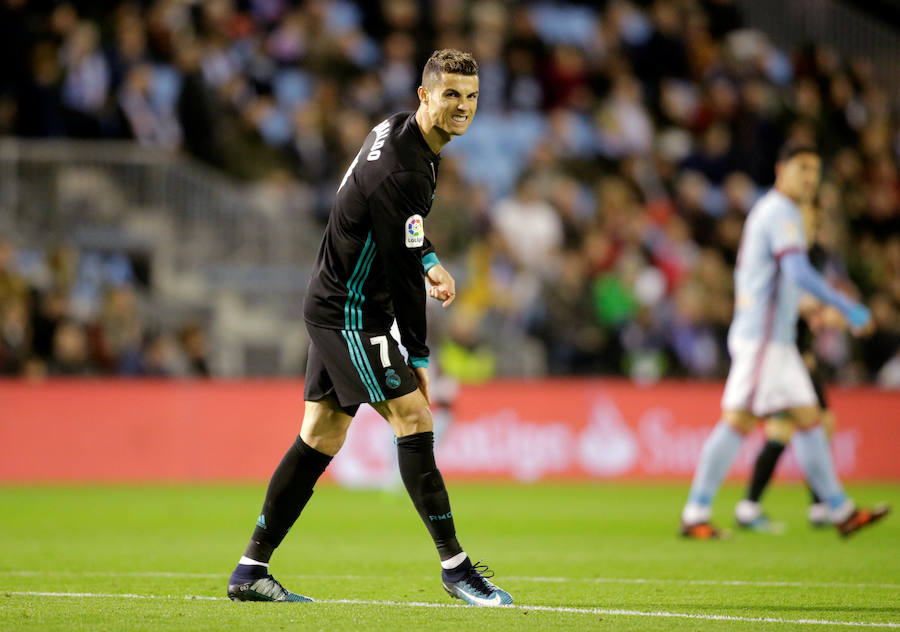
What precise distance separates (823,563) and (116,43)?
1318 cm

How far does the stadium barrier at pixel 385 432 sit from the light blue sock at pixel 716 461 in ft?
20.2

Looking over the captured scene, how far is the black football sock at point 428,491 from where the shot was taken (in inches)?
250

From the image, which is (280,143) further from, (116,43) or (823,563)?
(823,563)

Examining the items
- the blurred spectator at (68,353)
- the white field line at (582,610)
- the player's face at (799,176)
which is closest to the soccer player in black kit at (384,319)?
the white field line at (582,610)

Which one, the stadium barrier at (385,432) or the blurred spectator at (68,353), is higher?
the blurred spectator at (68,353)

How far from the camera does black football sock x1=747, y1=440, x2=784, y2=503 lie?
35.4 ft

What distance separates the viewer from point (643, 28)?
23.7 meters

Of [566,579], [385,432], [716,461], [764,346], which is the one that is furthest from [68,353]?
[566,579]

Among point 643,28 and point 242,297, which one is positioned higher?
point 643,28

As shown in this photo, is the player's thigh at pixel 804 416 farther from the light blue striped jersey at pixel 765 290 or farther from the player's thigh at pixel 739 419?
the light blue striped jersey at pixel 765 290

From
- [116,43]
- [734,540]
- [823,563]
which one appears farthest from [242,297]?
[823,563]

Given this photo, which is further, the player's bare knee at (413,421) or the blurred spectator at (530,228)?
the blurred spectator at (530,228)

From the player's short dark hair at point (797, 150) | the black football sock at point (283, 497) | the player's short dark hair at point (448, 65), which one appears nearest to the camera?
the player's short dark hair at point (448, 65)

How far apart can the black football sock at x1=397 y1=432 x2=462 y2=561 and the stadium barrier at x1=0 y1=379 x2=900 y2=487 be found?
9534mm
